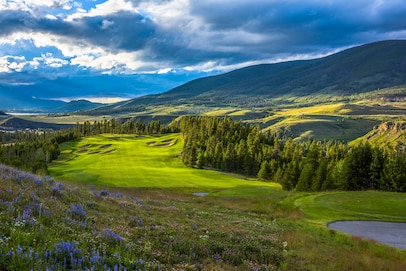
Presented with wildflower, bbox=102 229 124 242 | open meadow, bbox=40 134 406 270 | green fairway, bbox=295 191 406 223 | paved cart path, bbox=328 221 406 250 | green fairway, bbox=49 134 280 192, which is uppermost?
wildflower, bbox=102 229 124 242

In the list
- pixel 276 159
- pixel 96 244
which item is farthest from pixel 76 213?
pixel 276 159

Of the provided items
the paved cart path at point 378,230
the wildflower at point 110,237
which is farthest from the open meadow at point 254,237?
the paved cart path at point 378,230

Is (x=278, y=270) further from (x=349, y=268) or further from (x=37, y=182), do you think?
(x=37, y=182)

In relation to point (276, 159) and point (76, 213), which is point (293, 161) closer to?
point (276, 159)

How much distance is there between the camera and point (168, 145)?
14512 centimetres

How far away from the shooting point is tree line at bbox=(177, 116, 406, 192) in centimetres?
6116

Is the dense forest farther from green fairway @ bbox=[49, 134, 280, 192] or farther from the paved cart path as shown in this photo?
the paved cart path

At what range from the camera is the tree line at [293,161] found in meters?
61.2

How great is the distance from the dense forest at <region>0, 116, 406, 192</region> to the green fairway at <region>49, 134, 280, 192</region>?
6.17m

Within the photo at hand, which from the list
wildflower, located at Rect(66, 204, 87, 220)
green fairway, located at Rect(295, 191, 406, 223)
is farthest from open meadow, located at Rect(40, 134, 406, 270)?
wildflower, located at Rect(66, 204, 87, 220)

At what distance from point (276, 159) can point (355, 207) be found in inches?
3152

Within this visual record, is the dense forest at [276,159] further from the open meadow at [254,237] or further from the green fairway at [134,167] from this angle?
the open meadow at [254,237]

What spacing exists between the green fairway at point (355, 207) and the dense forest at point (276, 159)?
2545 cm

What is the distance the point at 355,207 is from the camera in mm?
32156
